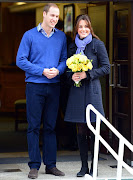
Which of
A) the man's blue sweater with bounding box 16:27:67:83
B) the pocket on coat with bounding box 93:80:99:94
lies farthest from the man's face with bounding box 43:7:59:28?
the pocket on coat with bounding box 93:80:99:94

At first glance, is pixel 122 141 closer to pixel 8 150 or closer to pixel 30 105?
pixel 30 105

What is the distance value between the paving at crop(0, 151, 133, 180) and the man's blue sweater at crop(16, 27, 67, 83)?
3.38ft

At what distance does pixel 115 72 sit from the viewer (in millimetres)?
Result: 6602

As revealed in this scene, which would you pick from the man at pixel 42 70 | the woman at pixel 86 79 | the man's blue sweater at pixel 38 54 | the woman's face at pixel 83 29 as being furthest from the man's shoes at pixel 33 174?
the woman's face at pixel 83 29

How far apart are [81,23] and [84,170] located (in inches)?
60.3

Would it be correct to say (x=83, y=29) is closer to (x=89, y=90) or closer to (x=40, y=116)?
(x=89, y=90)

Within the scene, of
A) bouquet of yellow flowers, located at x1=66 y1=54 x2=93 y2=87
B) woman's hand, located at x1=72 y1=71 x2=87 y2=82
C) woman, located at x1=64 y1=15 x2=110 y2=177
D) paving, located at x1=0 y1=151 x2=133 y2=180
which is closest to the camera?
bouquet of yellow flowers, located at x1=66 y1=54 x2=93 y2=87

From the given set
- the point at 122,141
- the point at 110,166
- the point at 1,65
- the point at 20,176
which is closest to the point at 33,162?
the point at 20,176

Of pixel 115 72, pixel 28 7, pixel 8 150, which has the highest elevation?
pixel 28 7

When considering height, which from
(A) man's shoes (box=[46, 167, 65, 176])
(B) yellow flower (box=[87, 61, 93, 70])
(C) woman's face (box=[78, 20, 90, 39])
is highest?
(C) woman's face (box=[78, 20, 90, 39])

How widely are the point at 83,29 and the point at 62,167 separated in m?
1.68

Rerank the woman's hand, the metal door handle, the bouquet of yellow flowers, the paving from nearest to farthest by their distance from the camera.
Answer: the bouquet of yellow flowers, the woman's hand, the paving, the metal door handle

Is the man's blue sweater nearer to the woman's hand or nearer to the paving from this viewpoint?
the woman's hand

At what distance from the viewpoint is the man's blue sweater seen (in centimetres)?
541
